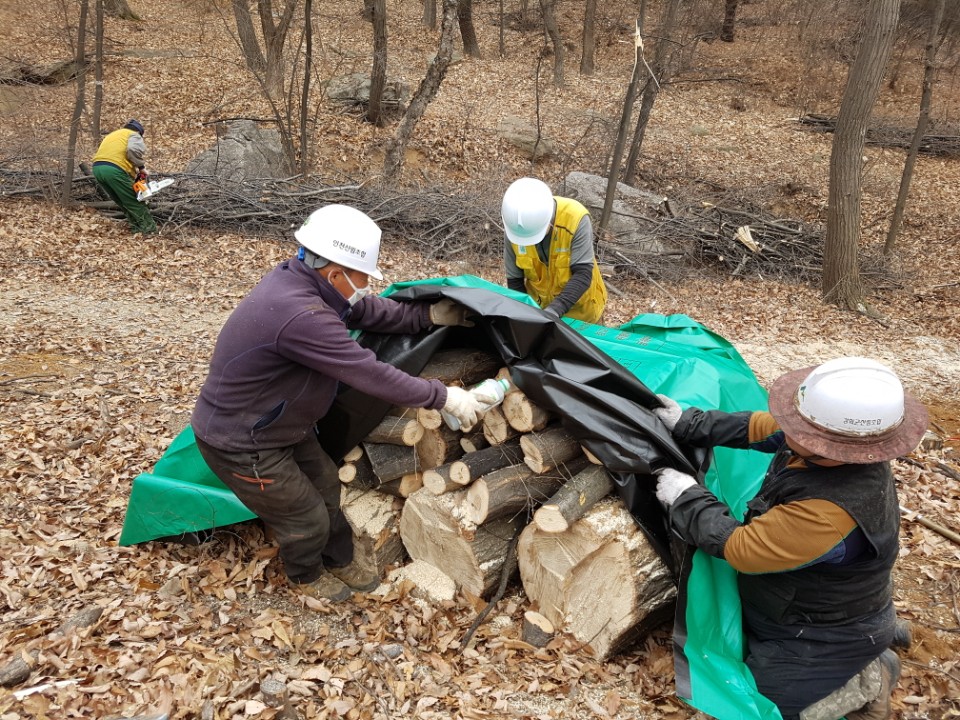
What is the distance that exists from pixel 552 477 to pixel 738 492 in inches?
35.6

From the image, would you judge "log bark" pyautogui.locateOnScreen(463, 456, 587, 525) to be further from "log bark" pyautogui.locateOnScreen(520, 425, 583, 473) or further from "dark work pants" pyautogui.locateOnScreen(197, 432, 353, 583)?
"dark work pants" pyautogui.locateOnScreen(197, 432, 353, 583)

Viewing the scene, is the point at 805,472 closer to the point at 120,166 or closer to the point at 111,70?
the point at 120,166

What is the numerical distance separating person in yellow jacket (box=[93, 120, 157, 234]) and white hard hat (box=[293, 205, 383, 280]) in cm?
695

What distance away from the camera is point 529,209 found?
13.3 ft

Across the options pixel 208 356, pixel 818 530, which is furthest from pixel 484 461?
pixel 208 356

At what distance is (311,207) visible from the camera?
31.0ft

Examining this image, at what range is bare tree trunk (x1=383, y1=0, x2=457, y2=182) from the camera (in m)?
10.3

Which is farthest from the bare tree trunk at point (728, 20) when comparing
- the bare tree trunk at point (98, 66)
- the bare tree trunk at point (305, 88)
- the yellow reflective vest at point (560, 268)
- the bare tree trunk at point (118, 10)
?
the yellow reflective vest at point (560, 268)

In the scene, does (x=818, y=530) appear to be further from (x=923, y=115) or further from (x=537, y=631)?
(x=923, y=115)

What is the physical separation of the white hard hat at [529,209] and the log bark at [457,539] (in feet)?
5.69

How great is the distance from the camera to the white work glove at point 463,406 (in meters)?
2.90

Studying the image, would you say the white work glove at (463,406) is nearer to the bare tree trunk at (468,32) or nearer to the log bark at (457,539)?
the log bark at (457,539)

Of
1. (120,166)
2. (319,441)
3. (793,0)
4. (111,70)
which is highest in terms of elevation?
(793,0)

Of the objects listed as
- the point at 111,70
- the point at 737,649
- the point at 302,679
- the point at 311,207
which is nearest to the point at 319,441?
the point at 302,679
